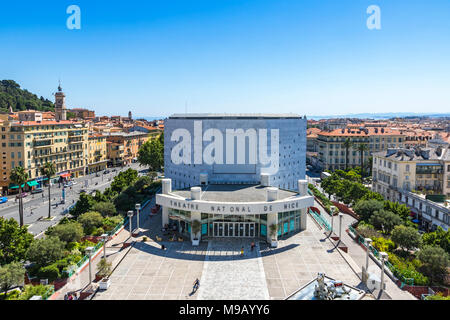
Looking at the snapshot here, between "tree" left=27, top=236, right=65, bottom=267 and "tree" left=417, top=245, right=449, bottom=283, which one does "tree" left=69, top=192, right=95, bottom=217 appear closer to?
"tree" left=27, top=236, right=65, bottom=267

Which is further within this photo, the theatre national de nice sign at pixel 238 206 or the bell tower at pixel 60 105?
the bell tower at pixel 60 105

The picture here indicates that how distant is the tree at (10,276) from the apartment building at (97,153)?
86832mm

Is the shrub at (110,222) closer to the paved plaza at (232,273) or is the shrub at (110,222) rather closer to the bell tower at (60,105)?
the paved plaza at (232,273)

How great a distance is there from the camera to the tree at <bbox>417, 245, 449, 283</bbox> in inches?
1355

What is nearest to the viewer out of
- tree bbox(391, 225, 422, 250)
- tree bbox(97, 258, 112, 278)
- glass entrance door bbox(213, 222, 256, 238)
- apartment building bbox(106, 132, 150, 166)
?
tree bbox(97, 258, 112, 278)

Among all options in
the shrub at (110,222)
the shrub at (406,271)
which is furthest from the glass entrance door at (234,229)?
the shrub at (406,271)

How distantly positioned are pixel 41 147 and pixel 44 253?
215ft

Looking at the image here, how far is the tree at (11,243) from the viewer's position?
36.1 meters

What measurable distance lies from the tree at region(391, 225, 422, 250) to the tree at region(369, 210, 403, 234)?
5556mm

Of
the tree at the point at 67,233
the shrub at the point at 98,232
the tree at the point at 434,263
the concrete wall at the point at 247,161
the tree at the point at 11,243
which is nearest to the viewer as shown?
the tree at the point at 434,263

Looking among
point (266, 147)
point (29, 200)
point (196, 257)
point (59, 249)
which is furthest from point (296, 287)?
point (29, 200)

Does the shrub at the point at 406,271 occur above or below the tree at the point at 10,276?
below

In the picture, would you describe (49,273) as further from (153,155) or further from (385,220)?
(153,155)

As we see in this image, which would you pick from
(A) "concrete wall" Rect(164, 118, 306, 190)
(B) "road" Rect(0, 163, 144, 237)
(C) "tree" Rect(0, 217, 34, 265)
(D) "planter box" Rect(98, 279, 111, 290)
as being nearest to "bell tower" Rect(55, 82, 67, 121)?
(B) "road" Rect(0, 163, 144, 237)
